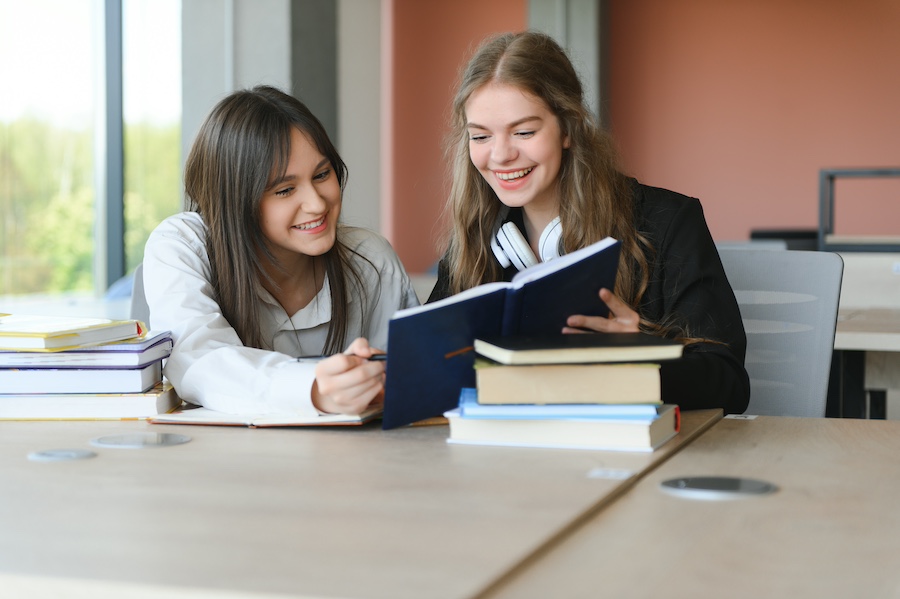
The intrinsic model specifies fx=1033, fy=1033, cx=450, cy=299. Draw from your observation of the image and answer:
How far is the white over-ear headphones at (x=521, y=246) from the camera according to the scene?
1.72 meters

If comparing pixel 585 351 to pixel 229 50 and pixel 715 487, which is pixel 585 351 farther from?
pixel 229 50

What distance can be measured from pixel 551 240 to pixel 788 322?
46cm

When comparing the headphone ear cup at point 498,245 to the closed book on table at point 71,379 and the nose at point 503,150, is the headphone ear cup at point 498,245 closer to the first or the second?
the nose at point 503,150

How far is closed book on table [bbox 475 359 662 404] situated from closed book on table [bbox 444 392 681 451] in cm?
2

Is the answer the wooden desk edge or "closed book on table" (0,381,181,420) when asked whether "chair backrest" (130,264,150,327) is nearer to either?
"closed book on table" (0,381,181,420)

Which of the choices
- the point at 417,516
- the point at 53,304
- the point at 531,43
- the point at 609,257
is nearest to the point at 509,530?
the point at 417,516

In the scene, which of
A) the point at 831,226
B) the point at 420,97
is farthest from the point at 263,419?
the point at 420,97

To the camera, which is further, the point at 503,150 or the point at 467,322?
the point at 503,150

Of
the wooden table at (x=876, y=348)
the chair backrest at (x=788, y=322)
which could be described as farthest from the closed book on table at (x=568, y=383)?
the wooden table at (x=876, y=348)

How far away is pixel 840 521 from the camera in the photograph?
81cm

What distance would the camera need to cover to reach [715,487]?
2.96 ft

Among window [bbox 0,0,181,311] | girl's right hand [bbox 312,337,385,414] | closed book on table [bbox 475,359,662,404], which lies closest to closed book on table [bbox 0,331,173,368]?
girl's right hand [bbox 312,337,385,414]

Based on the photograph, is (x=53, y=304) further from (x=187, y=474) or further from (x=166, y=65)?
(x=187, y=474)

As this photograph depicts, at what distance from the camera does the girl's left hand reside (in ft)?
4.08
